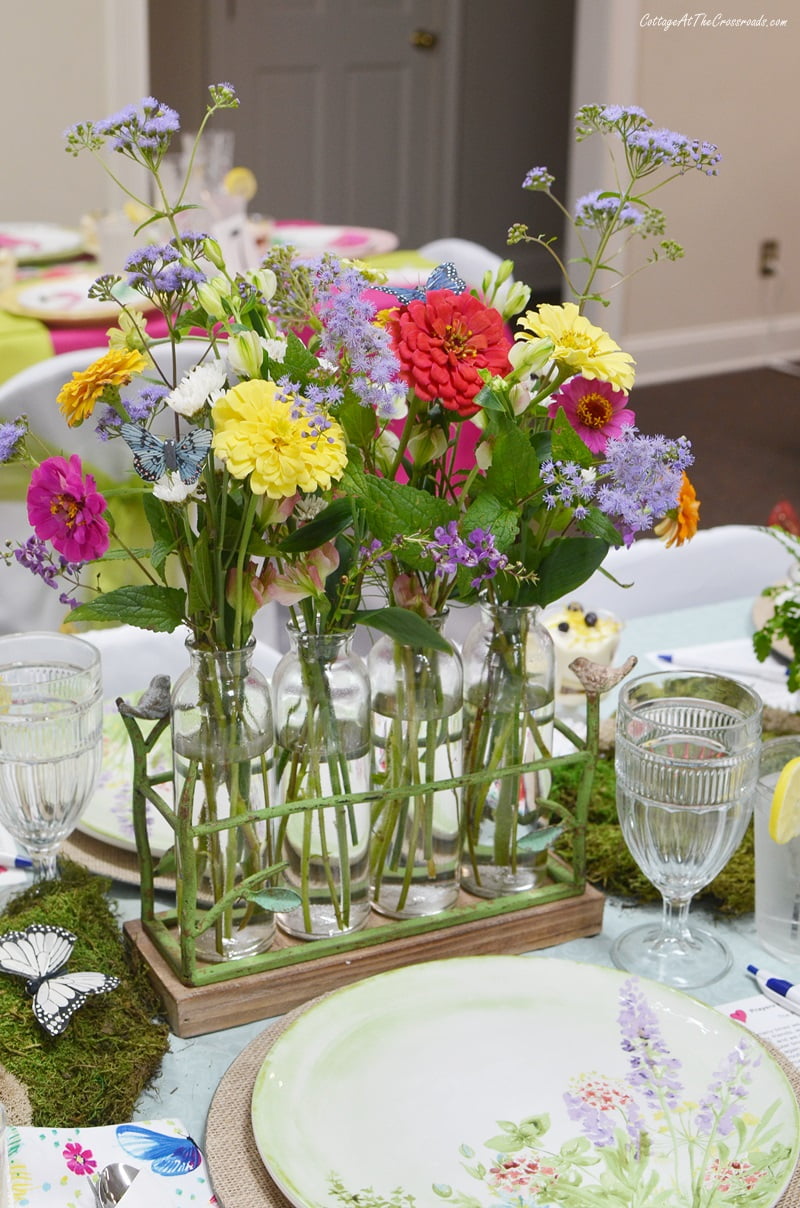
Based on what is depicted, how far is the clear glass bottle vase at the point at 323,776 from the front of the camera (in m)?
0.86

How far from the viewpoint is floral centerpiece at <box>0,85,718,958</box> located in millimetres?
755

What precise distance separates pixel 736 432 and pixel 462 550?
4.66 metres

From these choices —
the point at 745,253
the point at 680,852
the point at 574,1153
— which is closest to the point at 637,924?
the point at 680,852

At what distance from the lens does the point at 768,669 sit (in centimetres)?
146

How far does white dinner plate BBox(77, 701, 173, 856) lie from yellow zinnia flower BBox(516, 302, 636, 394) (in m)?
0.46

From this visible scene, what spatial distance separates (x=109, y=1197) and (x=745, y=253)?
5636 millimetres

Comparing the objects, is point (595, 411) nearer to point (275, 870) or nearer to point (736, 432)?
point (275, 870)

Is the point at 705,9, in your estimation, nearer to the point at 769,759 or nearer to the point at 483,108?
the point at 483,108

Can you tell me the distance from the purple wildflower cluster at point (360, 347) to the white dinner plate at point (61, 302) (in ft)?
5.19

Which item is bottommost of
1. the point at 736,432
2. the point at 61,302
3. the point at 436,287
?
the point at 736,432

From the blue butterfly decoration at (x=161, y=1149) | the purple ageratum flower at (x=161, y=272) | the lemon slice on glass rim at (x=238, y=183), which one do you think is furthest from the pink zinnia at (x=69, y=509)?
the lemon slice on glass rim at (x=238, y=183)

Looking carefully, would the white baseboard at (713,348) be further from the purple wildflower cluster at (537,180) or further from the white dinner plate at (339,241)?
the purple wildflower cluster at (537,180)

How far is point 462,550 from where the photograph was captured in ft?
2.60

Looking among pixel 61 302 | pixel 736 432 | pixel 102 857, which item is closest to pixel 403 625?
pixel 102 857
